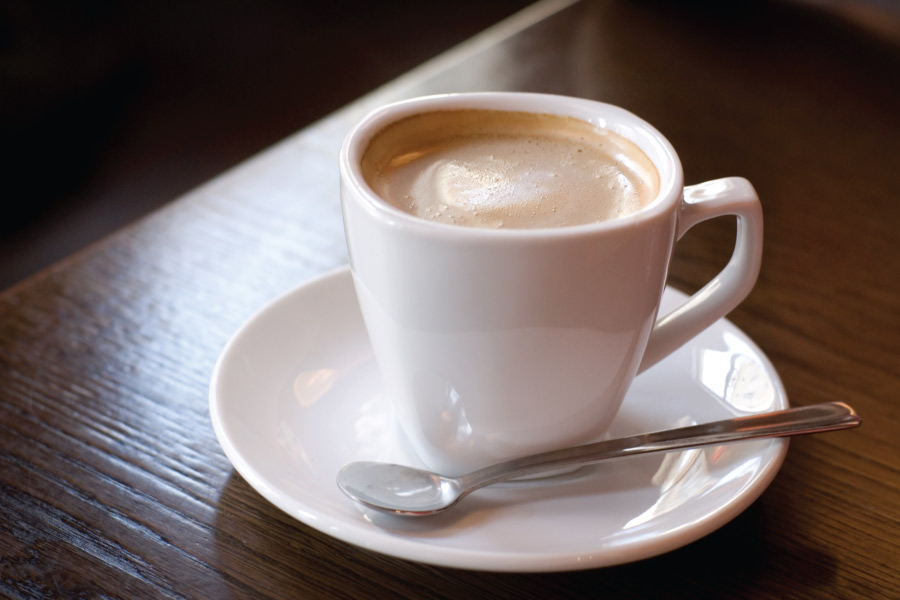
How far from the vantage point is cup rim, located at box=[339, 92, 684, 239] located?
0.49 m

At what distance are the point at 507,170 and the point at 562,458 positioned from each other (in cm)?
23

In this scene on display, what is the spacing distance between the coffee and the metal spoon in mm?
157

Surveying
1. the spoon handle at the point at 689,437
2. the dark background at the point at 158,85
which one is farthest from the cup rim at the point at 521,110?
the dark background at the point at 158,85

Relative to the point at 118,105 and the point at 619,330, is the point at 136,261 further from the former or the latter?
the point at 118,105

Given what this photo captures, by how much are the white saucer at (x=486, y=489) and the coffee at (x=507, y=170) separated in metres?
0.16

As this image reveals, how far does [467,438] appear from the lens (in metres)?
0.59

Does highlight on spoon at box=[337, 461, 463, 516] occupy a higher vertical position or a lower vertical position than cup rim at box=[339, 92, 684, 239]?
lower

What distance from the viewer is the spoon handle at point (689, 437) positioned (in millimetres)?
560

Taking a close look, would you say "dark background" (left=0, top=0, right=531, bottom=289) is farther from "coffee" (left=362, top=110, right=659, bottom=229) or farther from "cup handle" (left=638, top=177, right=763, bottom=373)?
"cup handle" (left=638, top=177, right=763, bottom=373)

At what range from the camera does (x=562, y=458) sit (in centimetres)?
56

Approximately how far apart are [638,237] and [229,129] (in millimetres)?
1959

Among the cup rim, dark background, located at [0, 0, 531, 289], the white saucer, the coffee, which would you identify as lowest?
dark background, located at [0, 0, 531, 289]

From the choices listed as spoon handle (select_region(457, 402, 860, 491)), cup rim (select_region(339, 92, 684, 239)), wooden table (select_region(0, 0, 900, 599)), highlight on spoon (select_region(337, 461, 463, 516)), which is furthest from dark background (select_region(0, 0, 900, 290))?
highlight on spoon (select_region(337, 461, 463, 516))

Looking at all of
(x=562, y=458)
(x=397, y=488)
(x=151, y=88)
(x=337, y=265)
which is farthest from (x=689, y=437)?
(x=151, y=88)
